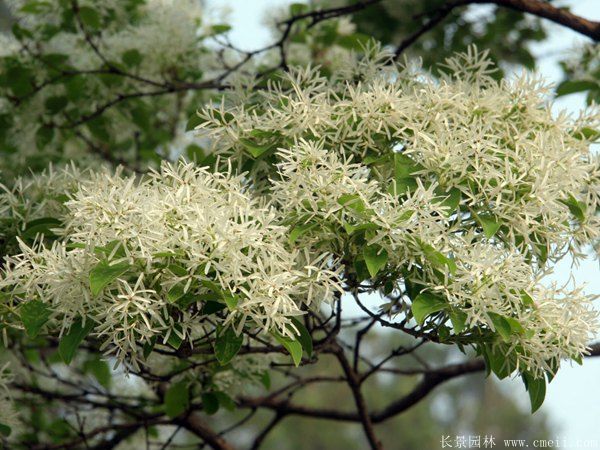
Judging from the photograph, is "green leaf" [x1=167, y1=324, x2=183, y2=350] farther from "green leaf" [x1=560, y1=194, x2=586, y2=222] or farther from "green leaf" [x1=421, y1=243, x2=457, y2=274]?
"green leaf" [x1=560, y1=194, x2=586, y2=222]

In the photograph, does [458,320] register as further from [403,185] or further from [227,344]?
[227,344]

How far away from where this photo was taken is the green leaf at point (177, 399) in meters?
2.60

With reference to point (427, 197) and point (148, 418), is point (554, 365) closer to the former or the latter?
point (427, 197)

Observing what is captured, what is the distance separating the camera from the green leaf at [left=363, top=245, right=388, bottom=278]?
1.60 m

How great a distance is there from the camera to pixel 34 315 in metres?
1.71

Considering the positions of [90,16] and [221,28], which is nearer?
[90,16]

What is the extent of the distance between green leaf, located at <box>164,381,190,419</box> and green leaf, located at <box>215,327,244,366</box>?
3.17ft

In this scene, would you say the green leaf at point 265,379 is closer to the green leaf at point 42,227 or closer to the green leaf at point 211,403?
the green leaf at point 211,403

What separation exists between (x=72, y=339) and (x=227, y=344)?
269 millimetres

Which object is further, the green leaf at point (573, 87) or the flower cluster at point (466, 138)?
the green leaf at point (573, 87)

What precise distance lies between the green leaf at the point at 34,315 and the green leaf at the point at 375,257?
57 centimetres

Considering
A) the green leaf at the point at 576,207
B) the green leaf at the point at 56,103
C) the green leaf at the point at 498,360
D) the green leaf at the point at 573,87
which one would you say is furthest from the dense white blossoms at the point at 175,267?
the green leaf at the point at 56,103

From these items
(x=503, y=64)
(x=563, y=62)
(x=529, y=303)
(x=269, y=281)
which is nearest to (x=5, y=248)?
(x=269, y=281)

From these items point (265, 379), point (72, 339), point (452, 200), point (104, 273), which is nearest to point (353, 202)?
point (452, 200)
